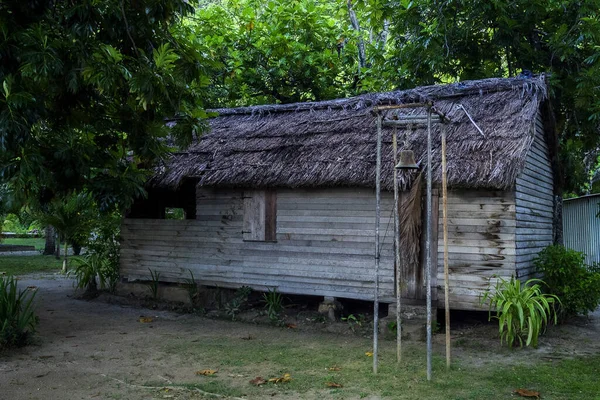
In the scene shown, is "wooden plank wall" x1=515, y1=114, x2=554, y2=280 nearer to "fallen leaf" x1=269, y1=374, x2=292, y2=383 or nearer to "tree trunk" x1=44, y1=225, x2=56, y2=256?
"fallen leaf" x1=269, y1=374, x2=292, y2=383

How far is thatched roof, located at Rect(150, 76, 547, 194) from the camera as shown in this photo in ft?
26.6

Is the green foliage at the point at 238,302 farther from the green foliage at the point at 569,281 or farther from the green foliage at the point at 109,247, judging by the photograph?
the green foliage at the point at 569,281

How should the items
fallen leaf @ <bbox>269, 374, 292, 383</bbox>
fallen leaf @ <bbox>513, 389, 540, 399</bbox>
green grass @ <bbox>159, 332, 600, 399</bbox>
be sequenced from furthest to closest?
1. fallen leaf @ <bbox>269, 374, 292, 383</bbox>
2. green grass @ <bbox>159, 332, 600, 399</bbox>
3. fallen leaf @ <bbox>513, 389, 540, 399</bbox>

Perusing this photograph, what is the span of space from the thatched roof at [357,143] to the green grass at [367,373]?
96.2 inches

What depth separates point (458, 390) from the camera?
5.65 m

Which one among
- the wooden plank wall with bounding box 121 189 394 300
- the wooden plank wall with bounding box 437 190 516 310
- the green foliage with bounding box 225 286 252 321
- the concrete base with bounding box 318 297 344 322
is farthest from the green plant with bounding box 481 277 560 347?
the green foliage with bounding box 225 286 252 321

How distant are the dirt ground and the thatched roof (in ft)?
7.56

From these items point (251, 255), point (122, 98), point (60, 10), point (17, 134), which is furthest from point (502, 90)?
point (17, 134)

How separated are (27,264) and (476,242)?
50.8 ft

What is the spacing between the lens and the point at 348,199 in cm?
920

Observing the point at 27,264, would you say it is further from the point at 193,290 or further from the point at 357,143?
the point at 357,143

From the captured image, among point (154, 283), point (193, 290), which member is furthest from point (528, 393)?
point (154, 283)

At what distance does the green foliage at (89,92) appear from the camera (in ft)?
18.9

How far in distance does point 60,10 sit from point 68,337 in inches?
183
